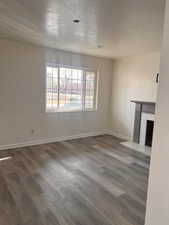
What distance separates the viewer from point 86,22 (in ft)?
8.48

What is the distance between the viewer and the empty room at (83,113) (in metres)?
1.95

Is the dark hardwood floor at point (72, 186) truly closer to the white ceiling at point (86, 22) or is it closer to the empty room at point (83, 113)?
the empty room at point (83, 113)

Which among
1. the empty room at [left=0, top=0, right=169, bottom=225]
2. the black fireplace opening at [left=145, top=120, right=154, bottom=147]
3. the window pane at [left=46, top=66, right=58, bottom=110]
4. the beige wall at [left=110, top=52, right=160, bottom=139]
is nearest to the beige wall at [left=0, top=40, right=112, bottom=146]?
the empty room at [left=0, top=0, right=169, bottom=225]

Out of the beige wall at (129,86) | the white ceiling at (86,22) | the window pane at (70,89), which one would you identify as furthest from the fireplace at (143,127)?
the window pane at (70,89)

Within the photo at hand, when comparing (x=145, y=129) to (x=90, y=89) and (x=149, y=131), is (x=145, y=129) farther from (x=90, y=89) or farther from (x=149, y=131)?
(x=90, y=89)

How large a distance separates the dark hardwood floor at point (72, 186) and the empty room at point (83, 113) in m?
0.02

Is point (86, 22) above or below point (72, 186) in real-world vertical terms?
above

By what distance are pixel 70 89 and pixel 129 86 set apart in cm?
187

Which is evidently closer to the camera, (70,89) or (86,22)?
(86,22)

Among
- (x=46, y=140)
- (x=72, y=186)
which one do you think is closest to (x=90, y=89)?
(x=46, y=140)

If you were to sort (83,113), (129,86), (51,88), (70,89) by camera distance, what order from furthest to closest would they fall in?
(83,113) < (129,86) < (70,89) < (51,88)

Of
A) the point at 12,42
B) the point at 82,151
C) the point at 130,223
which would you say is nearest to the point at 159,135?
the point at 130,223

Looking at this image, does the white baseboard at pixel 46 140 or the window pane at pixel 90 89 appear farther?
the window pane at pixel 90 89

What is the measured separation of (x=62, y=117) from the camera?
16.0ft
